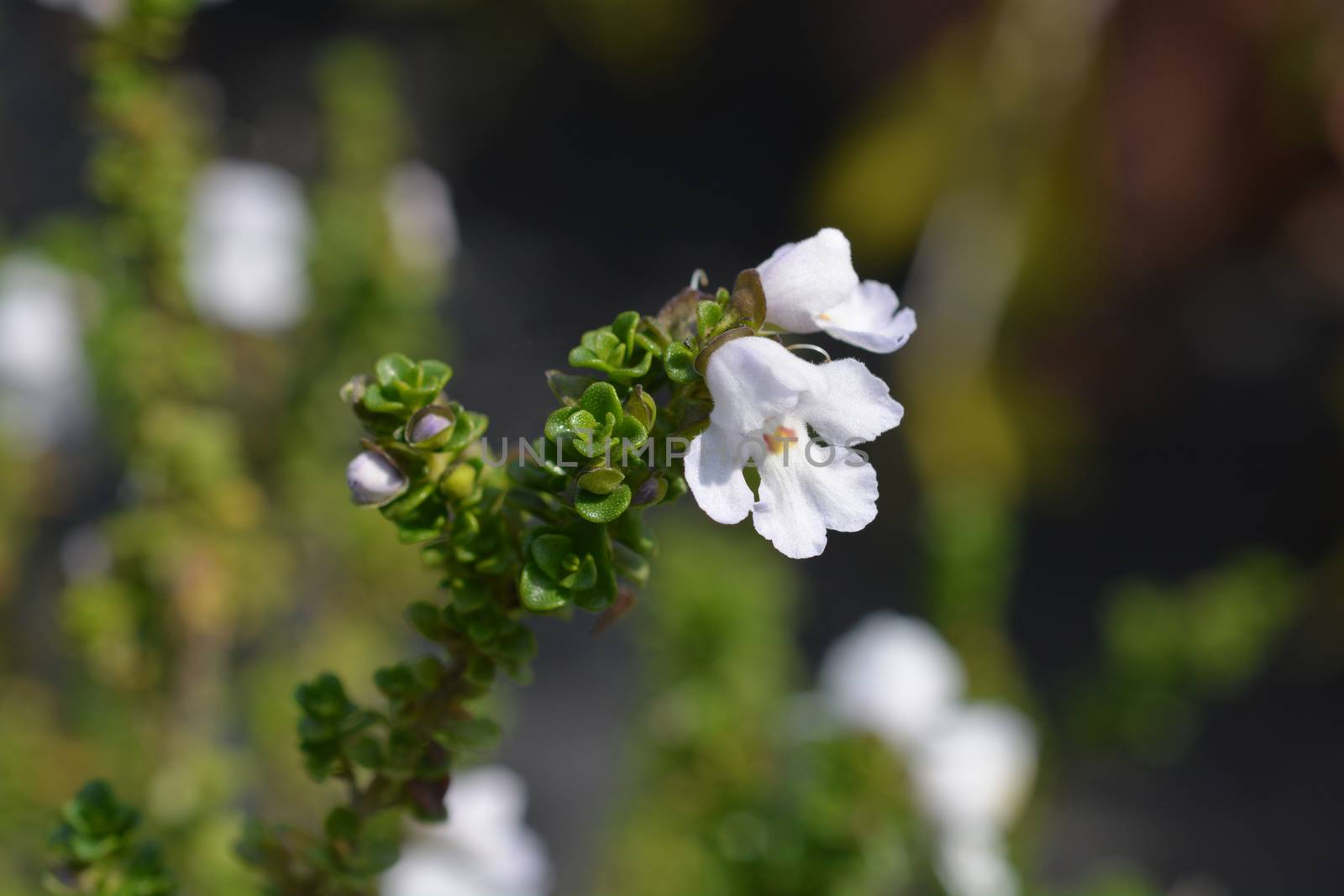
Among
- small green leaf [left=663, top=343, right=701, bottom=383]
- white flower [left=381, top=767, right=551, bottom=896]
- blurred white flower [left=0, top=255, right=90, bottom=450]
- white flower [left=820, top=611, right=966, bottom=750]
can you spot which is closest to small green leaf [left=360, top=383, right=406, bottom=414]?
small green leaf [left=663, top=343, right=701, bottom=383]

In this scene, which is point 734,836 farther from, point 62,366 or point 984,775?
point 62,366

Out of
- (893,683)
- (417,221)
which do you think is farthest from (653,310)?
(893,683)

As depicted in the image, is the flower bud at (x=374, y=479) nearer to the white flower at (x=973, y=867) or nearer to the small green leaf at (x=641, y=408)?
the small green leaf at (x=641, y=408)

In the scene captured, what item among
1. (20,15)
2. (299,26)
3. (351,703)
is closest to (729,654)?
(351,703)

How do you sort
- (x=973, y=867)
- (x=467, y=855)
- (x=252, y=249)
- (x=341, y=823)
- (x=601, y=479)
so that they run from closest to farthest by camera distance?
(x=601, y=479)
(x=341, y=823)
(x=467, y=855)
(x=973, y=867)
(x=252, y=249)

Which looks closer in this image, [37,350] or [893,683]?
[893,683]

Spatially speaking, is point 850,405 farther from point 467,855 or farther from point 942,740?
point 942,740
